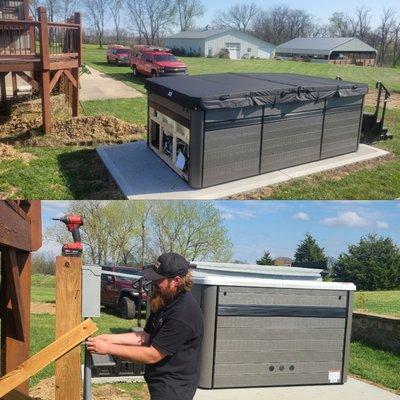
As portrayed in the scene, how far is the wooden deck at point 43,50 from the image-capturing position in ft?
21.4

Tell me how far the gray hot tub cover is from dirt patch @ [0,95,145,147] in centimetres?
119

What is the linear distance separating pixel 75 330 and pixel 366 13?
173 inches

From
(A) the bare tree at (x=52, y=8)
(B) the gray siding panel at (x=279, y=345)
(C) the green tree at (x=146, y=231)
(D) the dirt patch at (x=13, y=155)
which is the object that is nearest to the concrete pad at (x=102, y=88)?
(C) the green tree at (x=146, y=231)

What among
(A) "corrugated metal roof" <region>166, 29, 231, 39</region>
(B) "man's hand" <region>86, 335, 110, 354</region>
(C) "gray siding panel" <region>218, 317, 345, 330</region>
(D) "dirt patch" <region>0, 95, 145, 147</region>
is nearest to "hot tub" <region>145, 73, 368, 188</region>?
(A) "corrugated metal roof" <region>166, 29, 231, 39</region>

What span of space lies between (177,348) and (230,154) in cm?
342

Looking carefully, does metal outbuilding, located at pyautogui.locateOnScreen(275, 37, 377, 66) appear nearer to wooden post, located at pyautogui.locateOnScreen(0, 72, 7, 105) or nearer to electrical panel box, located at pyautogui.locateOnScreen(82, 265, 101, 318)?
electrical panel box, located at pyautogui.locateOnScreen(82, 265, 101, 318)

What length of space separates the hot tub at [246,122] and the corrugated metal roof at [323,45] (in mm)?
411

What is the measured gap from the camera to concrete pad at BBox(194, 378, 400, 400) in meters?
4.48

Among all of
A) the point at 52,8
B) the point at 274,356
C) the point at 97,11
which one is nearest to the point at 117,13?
the point at 97,11

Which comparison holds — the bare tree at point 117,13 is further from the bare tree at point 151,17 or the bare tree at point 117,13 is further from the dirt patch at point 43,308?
the dirt patch at point 43,308

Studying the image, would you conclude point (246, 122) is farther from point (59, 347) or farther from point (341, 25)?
point (59, 347)

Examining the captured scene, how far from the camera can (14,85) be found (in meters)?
10.5

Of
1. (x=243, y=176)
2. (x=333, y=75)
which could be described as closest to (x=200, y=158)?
(x=243, y=176)

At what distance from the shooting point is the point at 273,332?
4.77 metres
